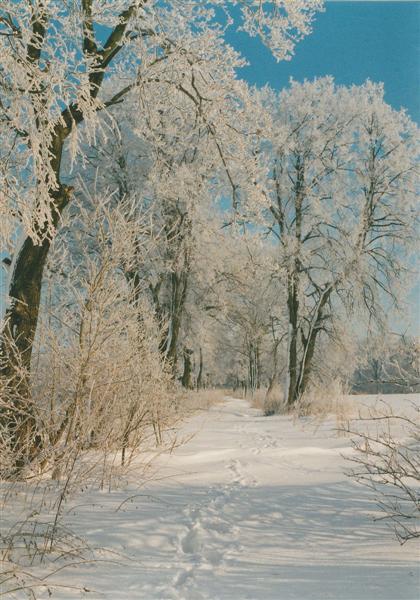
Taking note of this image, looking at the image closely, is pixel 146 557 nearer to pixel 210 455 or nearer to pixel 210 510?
pixel 210 510

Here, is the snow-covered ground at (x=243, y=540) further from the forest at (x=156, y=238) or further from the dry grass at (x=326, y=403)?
the dry grass at (x=326, y=403)

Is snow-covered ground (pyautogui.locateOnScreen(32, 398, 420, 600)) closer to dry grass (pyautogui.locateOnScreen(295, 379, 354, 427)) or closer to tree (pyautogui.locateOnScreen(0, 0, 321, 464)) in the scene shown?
tree (pyautogui.locateOnScreen(0, 0, 321, 464))

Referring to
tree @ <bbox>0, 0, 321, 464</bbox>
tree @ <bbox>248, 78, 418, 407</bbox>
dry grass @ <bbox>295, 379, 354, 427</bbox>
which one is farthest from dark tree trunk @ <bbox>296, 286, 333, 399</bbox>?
tree @ <bbox>0, 0, 321, 464</bbox>

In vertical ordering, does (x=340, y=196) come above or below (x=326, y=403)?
above

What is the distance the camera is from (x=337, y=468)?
6.16m

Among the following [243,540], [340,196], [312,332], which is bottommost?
[243,540]

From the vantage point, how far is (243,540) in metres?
3.63

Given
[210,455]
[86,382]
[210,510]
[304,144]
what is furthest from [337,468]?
[304,144]

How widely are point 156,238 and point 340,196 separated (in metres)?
11.7

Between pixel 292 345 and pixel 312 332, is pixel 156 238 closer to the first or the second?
pixel 292 345

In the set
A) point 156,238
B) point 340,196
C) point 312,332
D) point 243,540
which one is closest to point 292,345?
point 312,332

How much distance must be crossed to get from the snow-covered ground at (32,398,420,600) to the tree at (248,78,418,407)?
10303 mm

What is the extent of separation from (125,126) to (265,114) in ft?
36.3

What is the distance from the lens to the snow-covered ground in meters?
2.74
